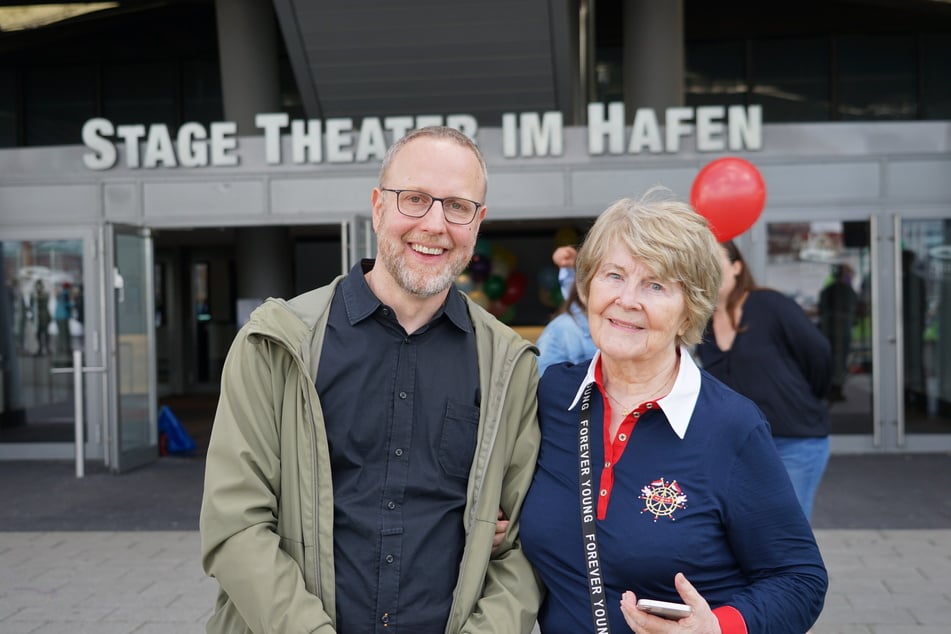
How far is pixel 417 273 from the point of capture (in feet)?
6.48

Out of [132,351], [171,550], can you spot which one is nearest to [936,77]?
[132,351]

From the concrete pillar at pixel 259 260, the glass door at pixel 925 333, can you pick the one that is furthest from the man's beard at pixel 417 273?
the concrete pillar at pixel 259 260

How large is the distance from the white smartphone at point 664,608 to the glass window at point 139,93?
1664cm

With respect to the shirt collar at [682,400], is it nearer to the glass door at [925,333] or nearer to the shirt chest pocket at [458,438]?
the shirt chest pocket at [458,438]

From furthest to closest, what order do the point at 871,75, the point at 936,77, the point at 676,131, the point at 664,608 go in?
the point at 871,75, the point at 936,77, the point at 676,131, the point at 664,608

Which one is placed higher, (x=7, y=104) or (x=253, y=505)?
(x=7, y=104)

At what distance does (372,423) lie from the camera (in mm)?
1909

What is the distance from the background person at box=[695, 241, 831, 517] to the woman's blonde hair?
1.95 m

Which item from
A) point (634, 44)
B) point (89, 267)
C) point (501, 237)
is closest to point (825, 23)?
point (634, 44)

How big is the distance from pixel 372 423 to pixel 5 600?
A: 12.9ft

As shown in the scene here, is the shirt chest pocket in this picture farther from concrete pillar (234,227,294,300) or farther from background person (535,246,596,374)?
concrete pillar (234,227,294,300)

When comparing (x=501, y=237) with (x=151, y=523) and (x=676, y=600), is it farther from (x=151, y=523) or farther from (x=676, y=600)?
(x=676, y=600)

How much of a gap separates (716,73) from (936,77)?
12.1 feet

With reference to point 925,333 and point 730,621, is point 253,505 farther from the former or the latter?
point 925,333
